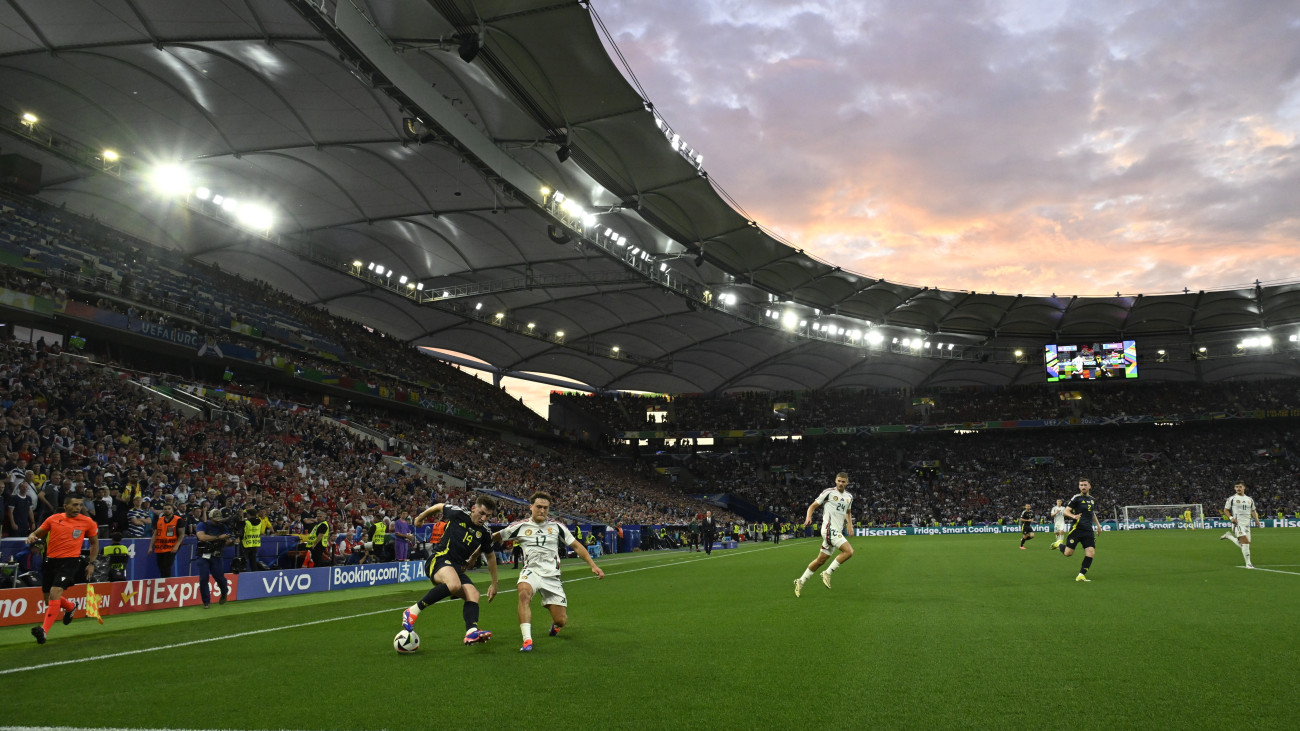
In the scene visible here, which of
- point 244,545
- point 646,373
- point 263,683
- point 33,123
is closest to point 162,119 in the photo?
point 33,123

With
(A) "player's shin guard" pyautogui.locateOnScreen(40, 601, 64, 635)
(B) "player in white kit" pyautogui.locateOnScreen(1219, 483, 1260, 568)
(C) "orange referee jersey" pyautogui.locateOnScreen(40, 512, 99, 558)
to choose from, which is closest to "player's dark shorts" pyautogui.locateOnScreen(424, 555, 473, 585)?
(A) "player's shin guard" pyautogui.locateOnScreen(40, 601, 64, 635)

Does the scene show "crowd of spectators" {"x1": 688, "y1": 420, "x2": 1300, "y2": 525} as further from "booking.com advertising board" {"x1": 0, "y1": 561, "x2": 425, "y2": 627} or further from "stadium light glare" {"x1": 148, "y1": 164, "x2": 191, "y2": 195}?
"stadium light glare" {"x1": 148, "y1": 164, "x2": 191, "y2": 195}

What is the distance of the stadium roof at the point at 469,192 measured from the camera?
2120 cm

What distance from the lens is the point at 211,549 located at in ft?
45.4

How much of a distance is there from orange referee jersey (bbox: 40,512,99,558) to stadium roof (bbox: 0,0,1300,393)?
12.0 m

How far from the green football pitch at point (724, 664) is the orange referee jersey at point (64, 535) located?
1.10m

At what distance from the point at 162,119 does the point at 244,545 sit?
1746 cm

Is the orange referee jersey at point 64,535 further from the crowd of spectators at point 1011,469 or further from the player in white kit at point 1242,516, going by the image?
the crowd of spectators at point 1011,469

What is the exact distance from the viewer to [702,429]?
229 feet

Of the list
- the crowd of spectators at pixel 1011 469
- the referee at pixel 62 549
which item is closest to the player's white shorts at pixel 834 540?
the referee at pixel 62 549

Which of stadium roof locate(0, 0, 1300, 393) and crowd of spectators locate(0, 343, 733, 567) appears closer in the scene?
crowd of spectators locate(0, 343, 733, 567)

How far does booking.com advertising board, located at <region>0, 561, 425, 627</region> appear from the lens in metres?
11.8

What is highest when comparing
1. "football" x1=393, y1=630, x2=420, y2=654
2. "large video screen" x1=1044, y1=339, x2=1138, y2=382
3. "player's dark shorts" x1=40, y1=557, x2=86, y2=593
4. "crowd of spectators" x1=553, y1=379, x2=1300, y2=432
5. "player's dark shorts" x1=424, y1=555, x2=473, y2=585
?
"large video screen" x1=1044, y1=339, x2=1138, y2=382

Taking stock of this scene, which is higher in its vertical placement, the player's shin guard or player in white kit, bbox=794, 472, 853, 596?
player in white kit, bbox=794, 472, 853, 596
